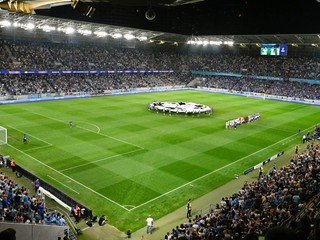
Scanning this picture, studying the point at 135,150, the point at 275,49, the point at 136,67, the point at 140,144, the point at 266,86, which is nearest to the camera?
the point at 135,150

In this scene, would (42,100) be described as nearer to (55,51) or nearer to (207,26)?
(55,51)

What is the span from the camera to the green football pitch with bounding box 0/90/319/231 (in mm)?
22656

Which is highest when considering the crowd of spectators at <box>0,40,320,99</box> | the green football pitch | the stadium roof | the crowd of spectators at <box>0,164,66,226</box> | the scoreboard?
the stadium roof

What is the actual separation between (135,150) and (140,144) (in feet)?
6.63

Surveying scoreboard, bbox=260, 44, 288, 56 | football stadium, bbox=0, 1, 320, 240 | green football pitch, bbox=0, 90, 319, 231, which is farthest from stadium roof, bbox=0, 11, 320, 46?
green football pitch, bbox=0, 90, 319, 231

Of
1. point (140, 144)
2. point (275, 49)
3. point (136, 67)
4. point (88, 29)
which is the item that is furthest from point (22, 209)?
point (136, 67)

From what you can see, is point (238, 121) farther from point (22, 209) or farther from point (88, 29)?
point (88, 29)

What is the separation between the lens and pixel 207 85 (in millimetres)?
92125

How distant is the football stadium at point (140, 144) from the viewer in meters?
16.6

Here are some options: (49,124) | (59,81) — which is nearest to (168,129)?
(49,124)

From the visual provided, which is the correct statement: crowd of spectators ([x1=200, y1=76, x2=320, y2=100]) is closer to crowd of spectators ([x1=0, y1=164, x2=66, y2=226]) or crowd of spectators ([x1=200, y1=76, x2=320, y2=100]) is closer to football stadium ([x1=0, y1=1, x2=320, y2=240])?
football stadium ([x1=0, y1=1, x2=320, y2=240])

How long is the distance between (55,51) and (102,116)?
3493 cm

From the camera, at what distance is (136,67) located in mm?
87375

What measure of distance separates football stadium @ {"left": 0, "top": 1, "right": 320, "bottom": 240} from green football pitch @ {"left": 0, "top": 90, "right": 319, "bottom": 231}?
130 millimetres
